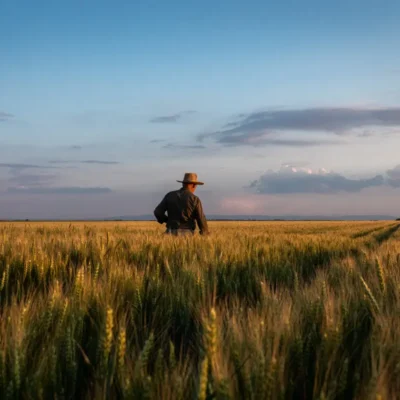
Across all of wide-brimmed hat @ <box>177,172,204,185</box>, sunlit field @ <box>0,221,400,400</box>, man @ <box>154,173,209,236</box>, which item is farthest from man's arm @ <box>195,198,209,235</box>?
sunlit field @ <box>0,221,400,400</box>

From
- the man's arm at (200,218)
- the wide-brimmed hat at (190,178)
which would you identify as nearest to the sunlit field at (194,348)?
the man's arm at (200,218)

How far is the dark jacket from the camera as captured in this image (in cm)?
891

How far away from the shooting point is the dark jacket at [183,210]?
8.91 m

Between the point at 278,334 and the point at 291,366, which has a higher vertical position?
the point at 278,334

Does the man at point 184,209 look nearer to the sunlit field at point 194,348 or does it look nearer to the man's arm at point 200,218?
the man's arm at point 200,218

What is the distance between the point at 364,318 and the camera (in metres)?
1.96

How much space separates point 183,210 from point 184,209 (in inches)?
1.2

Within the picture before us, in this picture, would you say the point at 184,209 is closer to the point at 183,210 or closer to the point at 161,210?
the point at 183,210

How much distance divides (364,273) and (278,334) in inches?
78.4

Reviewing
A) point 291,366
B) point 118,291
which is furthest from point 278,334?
point 118,291

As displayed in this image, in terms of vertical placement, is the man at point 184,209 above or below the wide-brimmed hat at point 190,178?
below

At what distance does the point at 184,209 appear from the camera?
353 inches

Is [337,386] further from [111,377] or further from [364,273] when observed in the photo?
[364,273]

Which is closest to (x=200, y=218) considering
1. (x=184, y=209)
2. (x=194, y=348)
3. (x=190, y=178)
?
(x=184, y=209)
